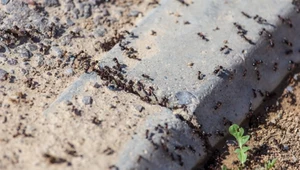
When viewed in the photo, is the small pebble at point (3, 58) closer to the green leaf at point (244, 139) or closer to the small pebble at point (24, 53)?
the small pebble at point (24, 53)

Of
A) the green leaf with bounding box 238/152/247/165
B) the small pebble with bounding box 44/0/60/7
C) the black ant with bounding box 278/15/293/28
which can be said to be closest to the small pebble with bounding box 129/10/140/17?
the small pebble with bounding box 44/0/60/7

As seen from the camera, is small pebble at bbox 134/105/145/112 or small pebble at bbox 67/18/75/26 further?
small pebble at bbox 67/18/75/26

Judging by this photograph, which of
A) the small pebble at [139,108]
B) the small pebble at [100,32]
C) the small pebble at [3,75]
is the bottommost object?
the small pebble at [3,75]

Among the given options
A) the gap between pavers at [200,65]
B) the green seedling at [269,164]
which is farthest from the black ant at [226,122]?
the green seedling at [269,164]

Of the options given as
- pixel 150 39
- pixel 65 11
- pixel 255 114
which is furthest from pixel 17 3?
pixel 255 114

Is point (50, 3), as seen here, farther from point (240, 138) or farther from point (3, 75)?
point (240, 138)

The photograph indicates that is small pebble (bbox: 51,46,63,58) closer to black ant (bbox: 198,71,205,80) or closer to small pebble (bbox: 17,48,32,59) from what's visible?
small pebble (bbox: 17,48,32,59)
